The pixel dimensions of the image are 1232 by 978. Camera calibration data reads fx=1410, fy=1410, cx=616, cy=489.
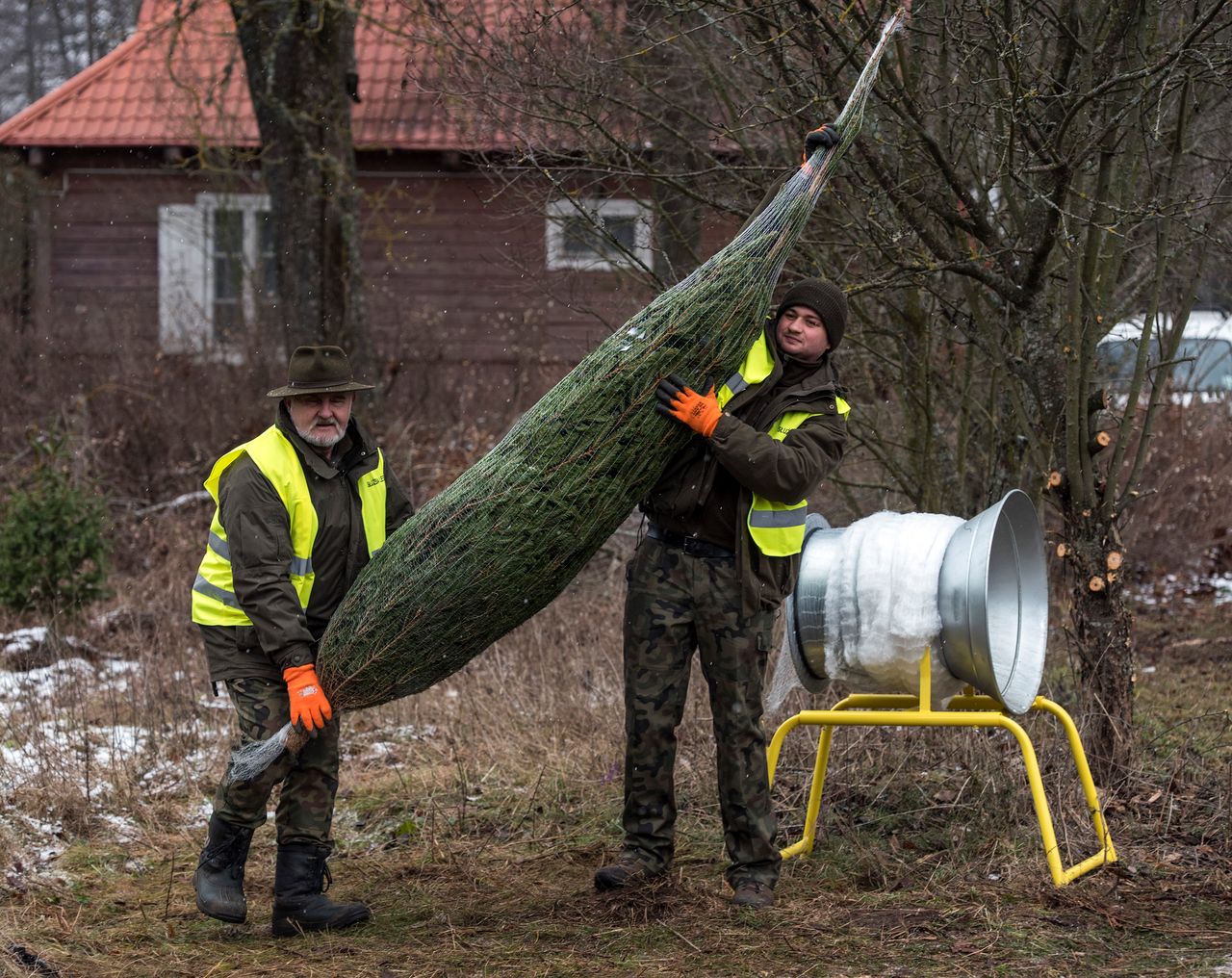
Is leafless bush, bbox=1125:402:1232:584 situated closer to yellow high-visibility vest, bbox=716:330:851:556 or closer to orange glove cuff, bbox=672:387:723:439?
yellow high-visibility vest, bbox=716:330:851:556

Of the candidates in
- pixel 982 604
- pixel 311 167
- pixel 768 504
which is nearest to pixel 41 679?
pixel 768 504

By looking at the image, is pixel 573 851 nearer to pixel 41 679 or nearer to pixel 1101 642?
pixel 1101 642

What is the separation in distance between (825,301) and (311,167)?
826 cm

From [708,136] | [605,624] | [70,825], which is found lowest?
[70,825]

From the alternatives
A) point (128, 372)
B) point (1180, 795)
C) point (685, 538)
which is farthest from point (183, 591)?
point (1180, 795)

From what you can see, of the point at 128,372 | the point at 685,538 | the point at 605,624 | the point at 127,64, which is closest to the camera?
the point at 685,538

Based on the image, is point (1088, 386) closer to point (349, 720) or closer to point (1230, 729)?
point (1230, 729)

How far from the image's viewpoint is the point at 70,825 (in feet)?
18.5

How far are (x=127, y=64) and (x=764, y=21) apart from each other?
46.0 ft

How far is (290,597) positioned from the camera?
4230 millimetres

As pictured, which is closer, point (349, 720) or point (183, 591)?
point (349, 720)

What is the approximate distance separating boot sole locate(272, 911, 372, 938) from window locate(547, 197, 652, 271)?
9.61 ft

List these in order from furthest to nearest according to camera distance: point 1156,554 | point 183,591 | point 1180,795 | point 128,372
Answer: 1. point 128,372
2. point 1156,554
3. point 183,591
4. point 1180,795

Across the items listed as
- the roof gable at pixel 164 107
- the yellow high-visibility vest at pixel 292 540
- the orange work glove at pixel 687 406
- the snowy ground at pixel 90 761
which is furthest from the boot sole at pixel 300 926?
the roof gable at pixel 164 107
